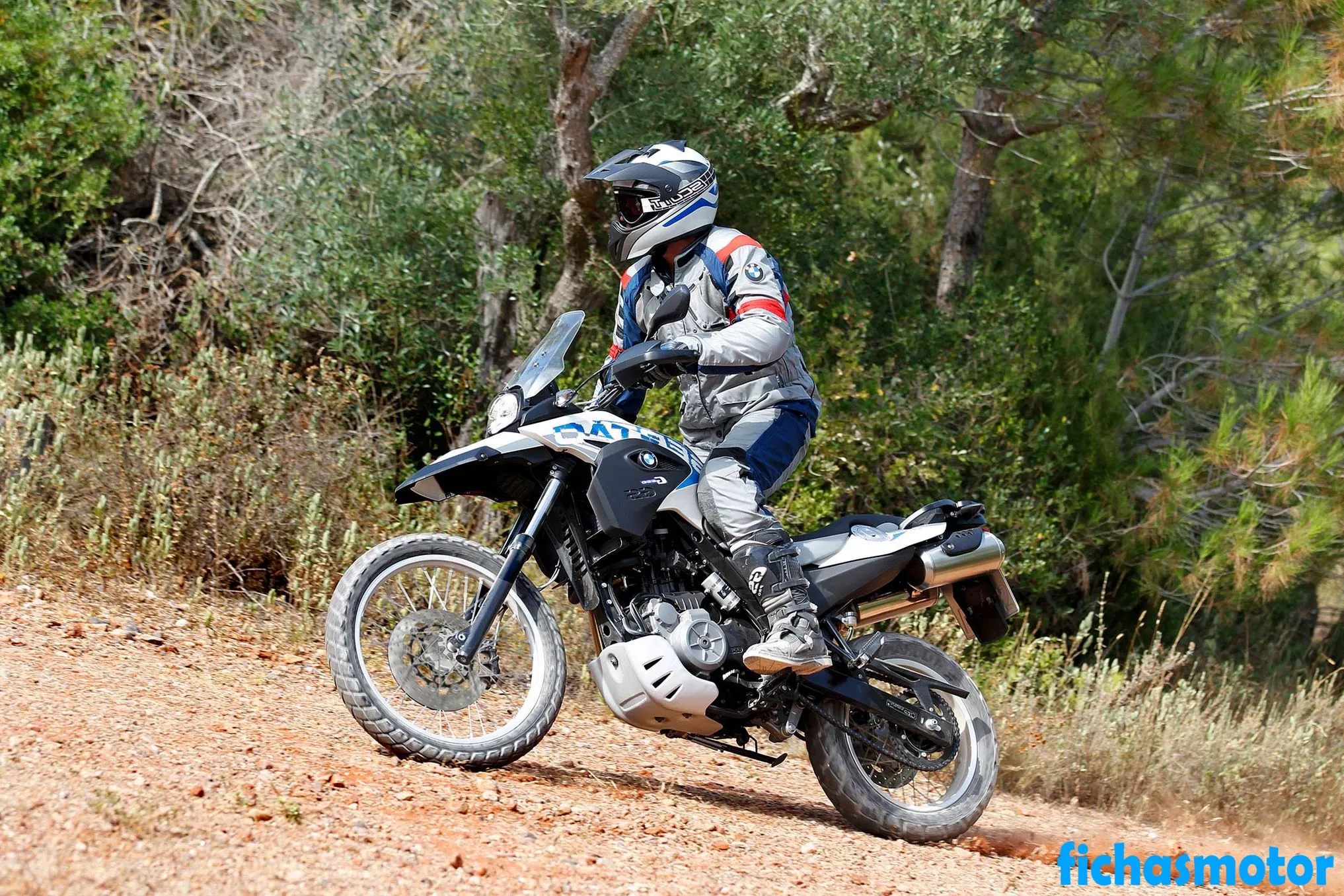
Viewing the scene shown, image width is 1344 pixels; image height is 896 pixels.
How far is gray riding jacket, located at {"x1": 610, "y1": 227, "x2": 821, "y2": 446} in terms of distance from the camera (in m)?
4.40

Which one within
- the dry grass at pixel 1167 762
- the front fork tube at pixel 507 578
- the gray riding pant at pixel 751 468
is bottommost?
the dry grass at pixel 1167 762

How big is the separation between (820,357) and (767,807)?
180 inches

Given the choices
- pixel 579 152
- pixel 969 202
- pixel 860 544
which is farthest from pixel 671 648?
pixel 969 202

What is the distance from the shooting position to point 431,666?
4.38 meters

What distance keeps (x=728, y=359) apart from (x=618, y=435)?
0.46 metres

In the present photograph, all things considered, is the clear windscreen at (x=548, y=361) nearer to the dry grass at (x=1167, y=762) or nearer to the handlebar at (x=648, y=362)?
the handlebar at (x=648, y=362)

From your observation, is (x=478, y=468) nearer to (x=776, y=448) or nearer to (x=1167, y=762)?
(x=776, y=448)

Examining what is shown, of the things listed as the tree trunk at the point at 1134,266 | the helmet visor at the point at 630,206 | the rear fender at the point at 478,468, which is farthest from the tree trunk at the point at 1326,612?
the rear fender at the point at 478,468

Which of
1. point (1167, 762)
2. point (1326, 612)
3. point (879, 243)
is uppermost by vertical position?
point (879, 243)

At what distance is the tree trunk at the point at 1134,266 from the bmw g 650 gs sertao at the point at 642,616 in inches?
274

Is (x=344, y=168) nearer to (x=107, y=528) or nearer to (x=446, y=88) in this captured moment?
(x=446, y=88)

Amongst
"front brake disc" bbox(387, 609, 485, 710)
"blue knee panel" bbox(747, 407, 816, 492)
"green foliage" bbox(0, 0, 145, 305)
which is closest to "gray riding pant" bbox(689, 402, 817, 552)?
"blue knee panel" bbox(747, 407, 816, 492)

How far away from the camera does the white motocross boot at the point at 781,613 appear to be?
4.42 metres

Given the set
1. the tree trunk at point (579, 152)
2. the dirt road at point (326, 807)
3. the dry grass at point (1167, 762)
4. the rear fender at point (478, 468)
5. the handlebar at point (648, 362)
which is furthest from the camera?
the tree trunk at point (579, 152)
